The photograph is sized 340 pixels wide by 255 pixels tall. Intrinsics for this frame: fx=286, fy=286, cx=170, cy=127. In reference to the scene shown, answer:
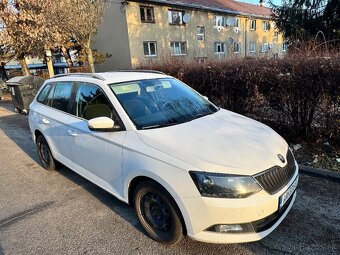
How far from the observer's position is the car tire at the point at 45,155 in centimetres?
498

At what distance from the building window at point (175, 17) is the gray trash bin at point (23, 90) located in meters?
15.5

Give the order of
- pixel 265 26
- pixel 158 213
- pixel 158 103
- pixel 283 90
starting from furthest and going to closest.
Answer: pixel 265 26 < pixel 283 90 < pixel 158 103 < pixel 158 213

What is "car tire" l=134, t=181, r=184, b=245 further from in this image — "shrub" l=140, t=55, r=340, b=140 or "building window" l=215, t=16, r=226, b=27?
"building window" l=215, t=16, r=226, b=27

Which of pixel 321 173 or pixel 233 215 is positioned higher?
pixel 233 215

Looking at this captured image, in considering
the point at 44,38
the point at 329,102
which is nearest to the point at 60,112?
the point at 329,102

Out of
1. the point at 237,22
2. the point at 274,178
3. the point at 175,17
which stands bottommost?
the point at 274,178

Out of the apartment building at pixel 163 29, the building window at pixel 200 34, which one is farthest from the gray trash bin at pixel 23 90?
the building window at pixel 200 34

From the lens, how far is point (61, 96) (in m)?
4.48

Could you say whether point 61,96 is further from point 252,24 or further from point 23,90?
point 252,24

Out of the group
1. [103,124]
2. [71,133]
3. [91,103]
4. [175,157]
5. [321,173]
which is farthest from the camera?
[321,173]

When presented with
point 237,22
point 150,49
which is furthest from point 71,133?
point 237,22

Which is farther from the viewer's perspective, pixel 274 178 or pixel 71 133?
pixel 71 133

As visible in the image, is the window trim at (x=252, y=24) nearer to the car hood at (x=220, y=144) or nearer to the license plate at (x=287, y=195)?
the car hood at (x=220, y=144)

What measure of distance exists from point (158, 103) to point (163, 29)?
22.3 metres
